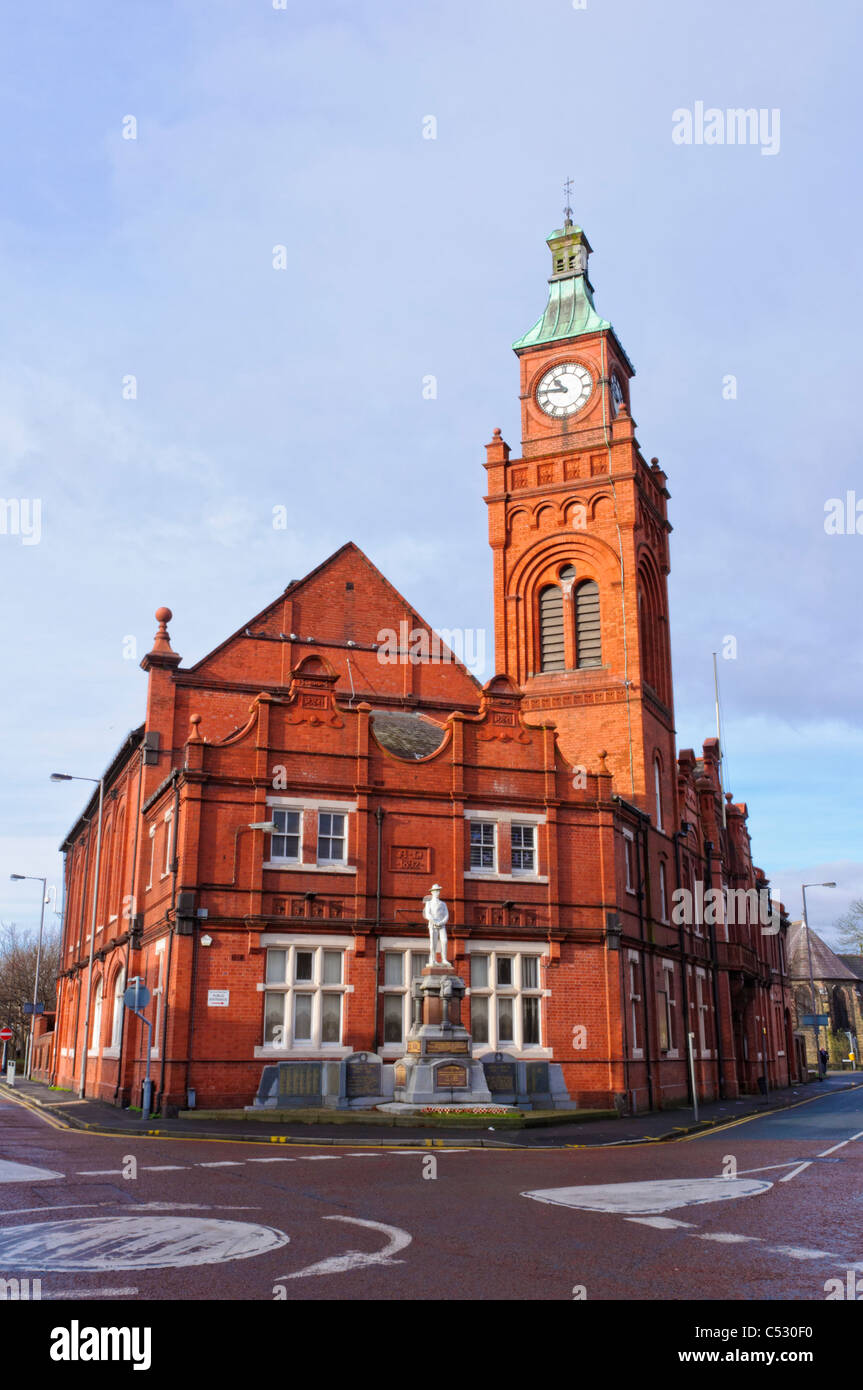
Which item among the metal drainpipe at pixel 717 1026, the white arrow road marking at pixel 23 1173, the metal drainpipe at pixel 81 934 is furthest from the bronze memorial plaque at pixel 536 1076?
the metal drainpipe at pixel 81 934

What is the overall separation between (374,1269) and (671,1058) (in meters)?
29.2

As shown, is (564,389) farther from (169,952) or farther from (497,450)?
(169,952)

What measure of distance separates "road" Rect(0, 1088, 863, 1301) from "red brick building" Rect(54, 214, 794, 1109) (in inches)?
388

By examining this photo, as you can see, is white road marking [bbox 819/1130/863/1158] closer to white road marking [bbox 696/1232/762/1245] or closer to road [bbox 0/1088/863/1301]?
road [bbox 0/1088/863/1301]

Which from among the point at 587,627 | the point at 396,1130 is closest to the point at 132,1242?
the point at 396,1130

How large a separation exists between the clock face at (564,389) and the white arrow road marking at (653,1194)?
33278 millimetres

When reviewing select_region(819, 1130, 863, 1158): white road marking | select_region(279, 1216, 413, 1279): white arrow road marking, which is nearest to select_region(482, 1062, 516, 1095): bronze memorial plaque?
select_region(819, 1130, 863, 1158): white road marking

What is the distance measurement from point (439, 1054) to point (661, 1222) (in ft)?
46.0

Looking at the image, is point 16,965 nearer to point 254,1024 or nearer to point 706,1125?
point 254,1024

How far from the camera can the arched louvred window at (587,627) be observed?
1544 inches

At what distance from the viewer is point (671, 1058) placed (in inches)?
1373

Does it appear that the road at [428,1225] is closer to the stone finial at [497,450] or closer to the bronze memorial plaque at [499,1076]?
the bronze memorial plaque at [499,1076]

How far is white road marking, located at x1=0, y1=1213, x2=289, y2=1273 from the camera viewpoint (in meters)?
7.98
